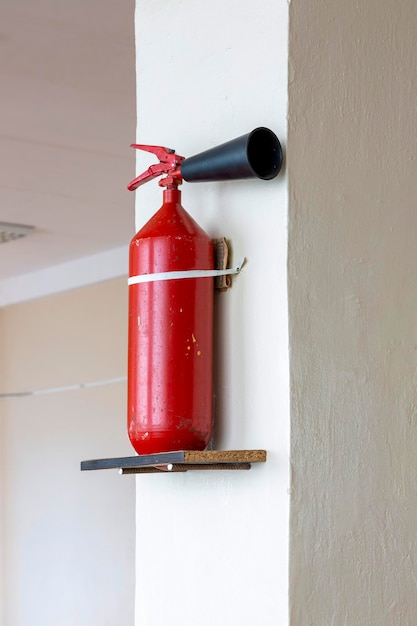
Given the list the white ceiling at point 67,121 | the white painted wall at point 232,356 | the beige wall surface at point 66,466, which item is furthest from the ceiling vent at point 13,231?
the white painted wall at point 232,356

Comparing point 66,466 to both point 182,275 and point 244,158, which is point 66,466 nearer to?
point 182,275

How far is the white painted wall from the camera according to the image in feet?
3.87

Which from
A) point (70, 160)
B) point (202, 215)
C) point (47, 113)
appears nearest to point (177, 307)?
point (202, 215)

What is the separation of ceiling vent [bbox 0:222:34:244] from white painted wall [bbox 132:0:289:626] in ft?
10.5

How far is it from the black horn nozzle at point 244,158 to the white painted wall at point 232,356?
0.08 feet

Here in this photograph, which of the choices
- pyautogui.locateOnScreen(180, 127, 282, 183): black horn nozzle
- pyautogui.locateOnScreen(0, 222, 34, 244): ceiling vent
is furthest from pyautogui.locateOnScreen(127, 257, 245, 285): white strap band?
pyautogui.locateOnScreen(0, 222, 34, 244): ceiling vent

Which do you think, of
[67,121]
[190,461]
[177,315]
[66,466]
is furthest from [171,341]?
[66,466]

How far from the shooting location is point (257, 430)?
1.20 metres

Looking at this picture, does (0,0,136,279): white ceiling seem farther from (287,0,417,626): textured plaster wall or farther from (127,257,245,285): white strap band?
(127,257,245,285): white strap band

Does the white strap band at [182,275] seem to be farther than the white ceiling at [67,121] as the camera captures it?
No

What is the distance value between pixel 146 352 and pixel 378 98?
47 cm

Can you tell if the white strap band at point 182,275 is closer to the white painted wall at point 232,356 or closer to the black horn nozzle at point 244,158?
the white painted wall at point 232,356

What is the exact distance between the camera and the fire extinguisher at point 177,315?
3.92 ft

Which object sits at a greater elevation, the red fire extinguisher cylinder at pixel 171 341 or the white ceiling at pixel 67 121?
the white ceiling at pixel 67 121
